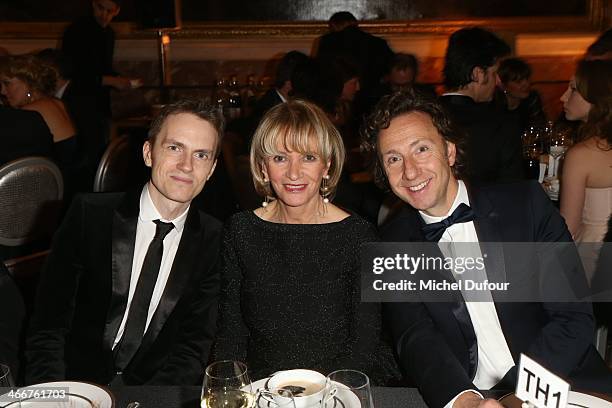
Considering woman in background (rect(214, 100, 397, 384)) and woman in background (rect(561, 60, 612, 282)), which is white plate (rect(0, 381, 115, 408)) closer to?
woman in background (rect(214, 100, 397, 384))

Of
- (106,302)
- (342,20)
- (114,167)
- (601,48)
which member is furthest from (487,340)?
(342,20)

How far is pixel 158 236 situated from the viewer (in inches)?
88.6

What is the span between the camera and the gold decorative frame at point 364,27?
852 cm

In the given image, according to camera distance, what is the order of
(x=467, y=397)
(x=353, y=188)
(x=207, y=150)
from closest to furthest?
(x=467, y=397) → (x=207, y=150) → (x=353, y=188)

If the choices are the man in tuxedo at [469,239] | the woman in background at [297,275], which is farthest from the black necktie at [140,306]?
the man in tuxedo at [469,239]

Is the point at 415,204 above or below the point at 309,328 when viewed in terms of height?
above

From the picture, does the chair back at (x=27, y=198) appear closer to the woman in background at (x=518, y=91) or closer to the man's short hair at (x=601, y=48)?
the man's short hair at (x=601, y=48)

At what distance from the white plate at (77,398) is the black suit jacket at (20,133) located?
282 centimetres

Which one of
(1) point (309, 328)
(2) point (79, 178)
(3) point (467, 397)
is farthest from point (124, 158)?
Result: (3) point (467, 397)

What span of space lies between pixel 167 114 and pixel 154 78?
6.65 meters

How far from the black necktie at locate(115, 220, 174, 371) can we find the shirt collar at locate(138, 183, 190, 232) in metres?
A: 0.07

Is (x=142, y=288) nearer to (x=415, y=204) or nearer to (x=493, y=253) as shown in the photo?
(x=415, y=204)

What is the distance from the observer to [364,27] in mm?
8555

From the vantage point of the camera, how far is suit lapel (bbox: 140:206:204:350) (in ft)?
7.32
